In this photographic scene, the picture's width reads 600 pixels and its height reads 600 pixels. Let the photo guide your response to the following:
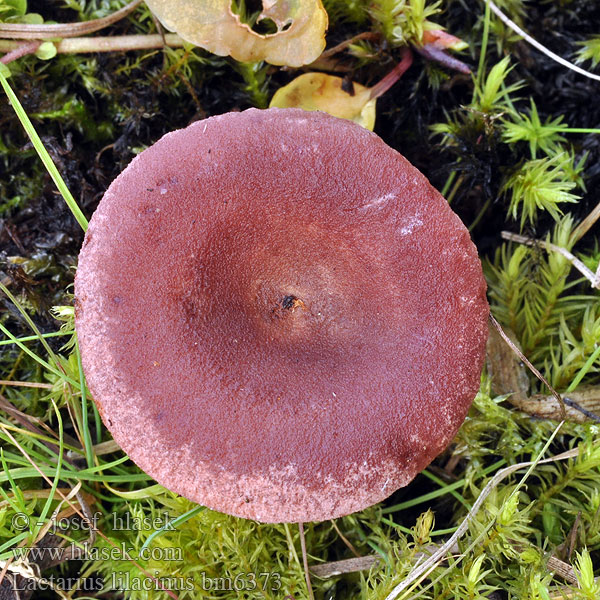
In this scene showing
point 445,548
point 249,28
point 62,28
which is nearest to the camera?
point 445,548

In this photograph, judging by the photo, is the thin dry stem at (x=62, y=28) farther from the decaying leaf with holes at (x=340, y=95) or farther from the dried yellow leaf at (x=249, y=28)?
the decaying leaf with holes at (x=340, y=95)

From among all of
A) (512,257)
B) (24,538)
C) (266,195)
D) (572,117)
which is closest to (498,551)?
(512,257)

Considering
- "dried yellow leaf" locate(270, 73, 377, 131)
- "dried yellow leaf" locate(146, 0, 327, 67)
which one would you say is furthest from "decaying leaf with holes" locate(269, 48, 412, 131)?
"dried yellow leaf" locate(146, 0, 327, 67)

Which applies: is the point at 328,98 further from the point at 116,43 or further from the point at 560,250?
the point at 560,250

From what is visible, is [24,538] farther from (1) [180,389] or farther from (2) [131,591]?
(1) [180,389]

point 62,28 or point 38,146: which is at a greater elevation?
point 62,28
